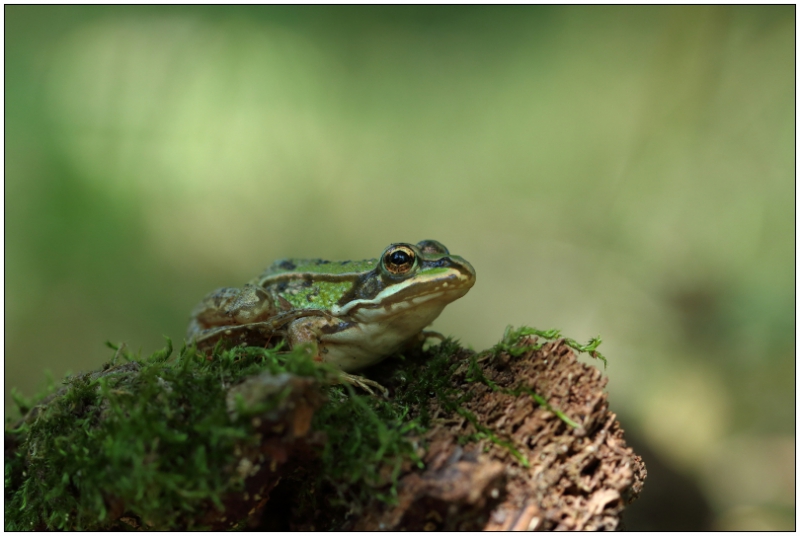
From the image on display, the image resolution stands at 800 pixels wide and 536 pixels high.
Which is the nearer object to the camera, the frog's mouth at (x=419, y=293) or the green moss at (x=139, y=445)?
the green moss at (x=139, y=445)

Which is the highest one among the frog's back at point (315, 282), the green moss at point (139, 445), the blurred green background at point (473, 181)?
the blurred green background at point (473, 181)

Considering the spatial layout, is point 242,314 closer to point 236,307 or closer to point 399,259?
point 236,307

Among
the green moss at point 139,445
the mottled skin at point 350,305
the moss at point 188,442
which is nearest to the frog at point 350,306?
the mottled skin at point 350,305

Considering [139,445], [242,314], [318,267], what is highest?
[318,267]

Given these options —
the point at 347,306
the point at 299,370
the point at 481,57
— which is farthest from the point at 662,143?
the point at 299,370

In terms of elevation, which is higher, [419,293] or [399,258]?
[399,258]

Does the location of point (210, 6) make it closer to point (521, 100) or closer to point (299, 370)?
point (521, 100)

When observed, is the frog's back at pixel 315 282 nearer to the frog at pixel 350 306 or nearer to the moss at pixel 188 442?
the frog at pixel 350 306

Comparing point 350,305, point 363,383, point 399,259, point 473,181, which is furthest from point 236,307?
point 473,181
